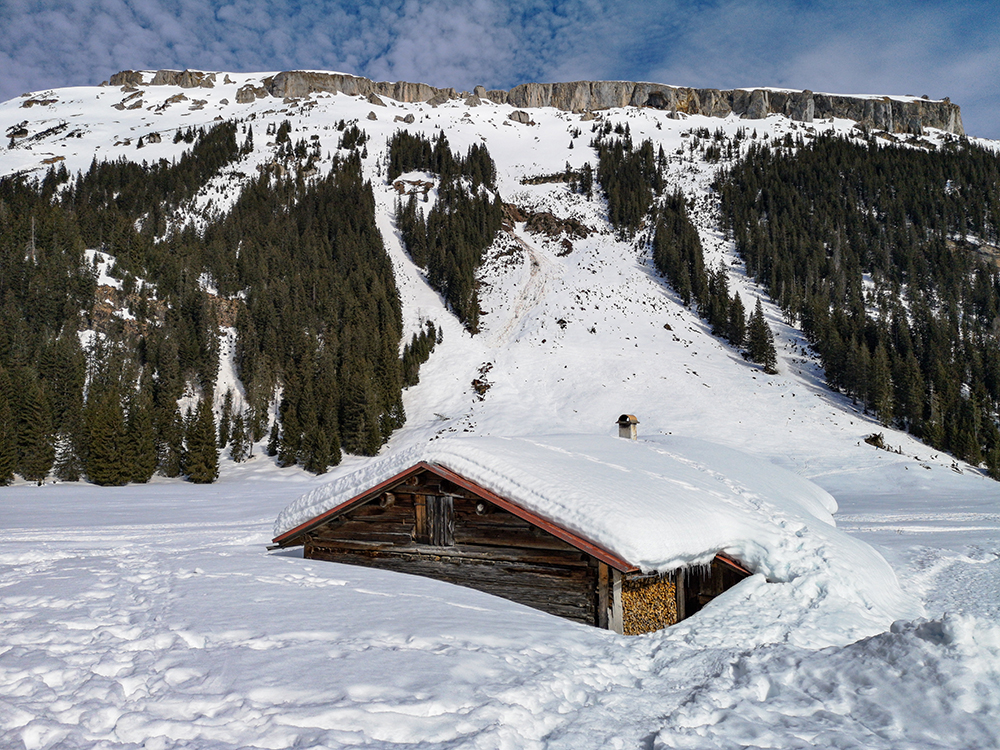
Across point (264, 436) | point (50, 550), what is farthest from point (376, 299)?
point (50, 550)

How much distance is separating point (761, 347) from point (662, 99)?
14089 centimetres

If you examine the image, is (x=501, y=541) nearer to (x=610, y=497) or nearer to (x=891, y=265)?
(x=610, y=497)

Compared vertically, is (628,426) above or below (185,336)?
below

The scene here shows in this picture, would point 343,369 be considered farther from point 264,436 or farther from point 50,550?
point 50,550

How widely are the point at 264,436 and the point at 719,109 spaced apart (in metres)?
172

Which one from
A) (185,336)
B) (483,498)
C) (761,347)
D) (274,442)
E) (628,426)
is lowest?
(274,442)

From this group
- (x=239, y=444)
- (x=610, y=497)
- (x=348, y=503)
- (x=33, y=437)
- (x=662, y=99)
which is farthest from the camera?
(x=662, y=99)

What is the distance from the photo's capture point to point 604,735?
432cm

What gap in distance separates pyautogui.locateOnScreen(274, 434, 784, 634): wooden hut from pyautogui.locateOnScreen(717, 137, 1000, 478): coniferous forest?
45275 mm

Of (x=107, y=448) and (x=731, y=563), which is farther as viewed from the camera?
(x=107, y=448)

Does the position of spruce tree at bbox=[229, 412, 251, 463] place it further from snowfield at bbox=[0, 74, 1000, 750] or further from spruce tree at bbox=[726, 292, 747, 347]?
spruce tree at bbox=[726, 292, 747, 347]

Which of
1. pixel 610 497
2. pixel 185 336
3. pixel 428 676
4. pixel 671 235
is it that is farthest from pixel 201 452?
pixel 671 235

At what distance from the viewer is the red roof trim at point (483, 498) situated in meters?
8.24

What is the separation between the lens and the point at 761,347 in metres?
53.5
